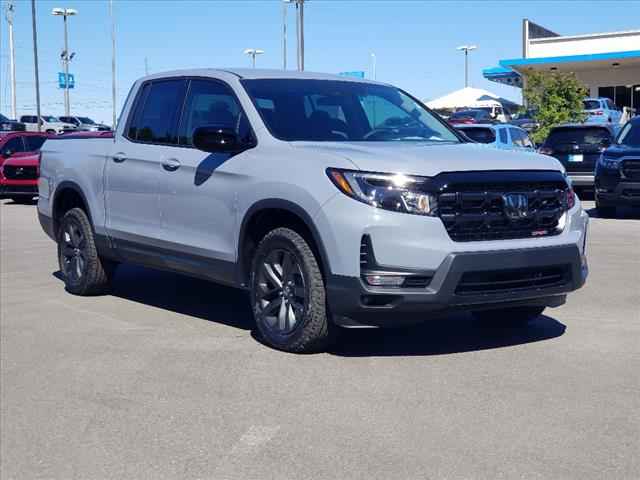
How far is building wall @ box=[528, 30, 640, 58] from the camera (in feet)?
153

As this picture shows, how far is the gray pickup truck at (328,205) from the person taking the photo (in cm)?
582

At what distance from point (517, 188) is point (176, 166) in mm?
2651

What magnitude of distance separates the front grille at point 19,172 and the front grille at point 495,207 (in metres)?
16.7

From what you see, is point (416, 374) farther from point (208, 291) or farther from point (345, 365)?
point (208, 291)

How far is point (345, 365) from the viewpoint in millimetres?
6141

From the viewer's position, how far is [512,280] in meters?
6.08

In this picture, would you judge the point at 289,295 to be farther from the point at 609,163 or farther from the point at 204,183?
the point at 609,163

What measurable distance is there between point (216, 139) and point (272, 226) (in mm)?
714

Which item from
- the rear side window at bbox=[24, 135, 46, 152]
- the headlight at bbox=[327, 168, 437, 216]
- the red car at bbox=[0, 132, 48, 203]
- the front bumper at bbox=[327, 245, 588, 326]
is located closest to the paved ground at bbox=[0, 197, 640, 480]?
the front bumper at bbox=[327, 245, 588, 326]

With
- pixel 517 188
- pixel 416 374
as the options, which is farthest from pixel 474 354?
pixel 517 188

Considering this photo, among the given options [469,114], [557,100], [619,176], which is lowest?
[619,176]

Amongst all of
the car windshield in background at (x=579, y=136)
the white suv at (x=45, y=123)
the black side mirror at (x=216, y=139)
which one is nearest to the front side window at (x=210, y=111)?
the black side mirror at (x=216, y=139)

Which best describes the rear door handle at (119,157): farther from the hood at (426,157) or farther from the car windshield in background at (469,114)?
the car windshield in background at (469,114)

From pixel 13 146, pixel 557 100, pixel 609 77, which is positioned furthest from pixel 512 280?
pixel 609 77
